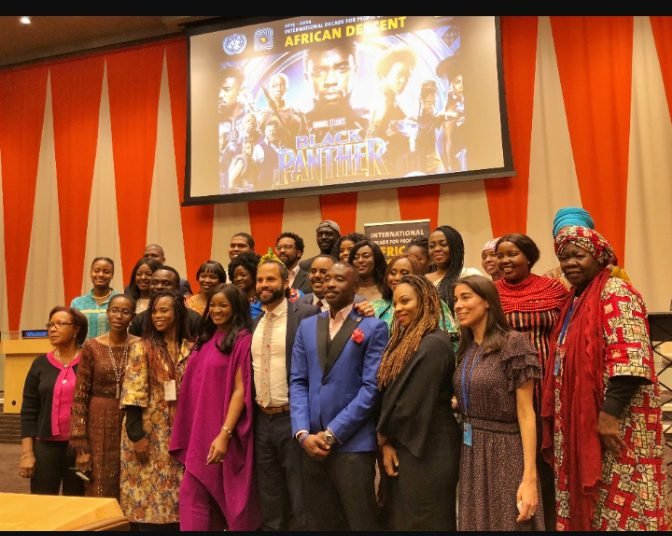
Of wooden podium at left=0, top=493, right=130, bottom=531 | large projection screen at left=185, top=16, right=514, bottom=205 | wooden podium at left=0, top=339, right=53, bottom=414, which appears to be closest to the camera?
wooden podium at left=0, top=493, right=130, bottom=531

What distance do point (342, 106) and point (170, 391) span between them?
4749 millimetres

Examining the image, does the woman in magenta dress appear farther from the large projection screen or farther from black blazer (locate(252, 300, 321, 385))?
the large projection screen

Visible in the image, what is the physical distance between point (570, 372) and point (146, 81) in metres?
7.72

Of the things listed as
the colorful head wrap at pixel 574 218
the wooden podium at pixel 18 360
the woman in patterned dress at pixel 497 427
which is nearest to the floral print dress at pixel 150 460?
the woman in patterned dress at pixel 497 427

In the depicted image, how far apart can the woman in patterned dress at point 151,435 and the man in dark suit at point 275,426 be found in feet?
1.78

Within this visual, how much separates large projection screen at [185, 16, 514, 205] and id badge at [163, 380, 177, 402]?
4149mm

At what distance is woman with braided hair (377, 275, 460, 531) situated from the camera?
8.05 feet

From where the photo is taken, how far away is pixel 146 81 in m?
8.50

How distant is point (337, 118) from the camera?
7.12 m

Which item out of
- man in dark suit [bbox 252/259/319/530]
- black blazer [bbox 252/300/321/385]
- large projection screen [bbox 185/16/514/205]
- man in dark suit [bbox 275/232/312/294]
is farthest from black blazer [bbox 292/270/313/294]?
large projection screen [bbox 185/16/514/205]

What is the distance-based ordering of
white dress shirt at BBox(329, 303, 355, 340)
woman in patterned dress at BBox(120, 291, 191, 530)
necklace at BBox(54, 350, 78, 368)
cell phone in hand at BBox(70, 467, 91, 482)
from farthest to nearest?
necklace at BBox(54, 350, 78, 368) < cell phone in hand at BBox(70, 467, 91, 482) < woman in patterned dress at BBox(120, 291, 191, 530) < white dress shirt at BBox(329, 303, 355, 340)

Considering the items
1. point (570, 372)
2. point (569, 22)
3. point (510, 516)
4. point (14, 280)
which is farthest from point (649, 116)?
point (14, 280)

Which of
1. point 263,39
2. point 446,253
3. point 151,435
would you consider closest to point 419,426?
point 446,253
